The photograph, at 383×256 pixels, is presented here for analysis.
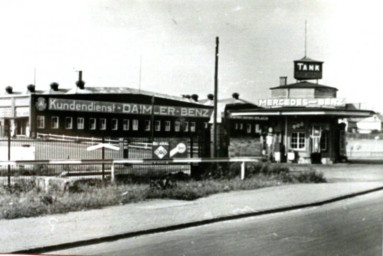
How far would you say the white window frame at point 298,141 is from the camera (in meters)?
31.1

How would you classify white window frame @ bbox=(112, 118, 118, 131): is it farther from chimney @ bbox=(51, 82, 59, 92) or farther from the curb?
the curb

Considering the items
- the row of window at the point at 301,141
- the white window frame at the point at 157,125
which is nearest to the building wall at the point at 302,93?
the row of window at the point at 301,141

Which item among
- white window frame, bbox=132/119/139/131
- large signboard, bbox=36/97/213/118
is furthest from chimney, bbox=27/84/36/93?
white window frame, bbox=132/119/139/131

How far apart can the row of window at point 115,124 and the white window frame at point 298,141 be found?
2233cm

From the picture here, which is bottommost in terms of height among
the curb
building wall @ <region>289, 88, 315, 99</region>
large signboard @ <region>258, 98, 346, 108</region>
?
the curb

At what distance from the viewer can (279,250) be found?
779cm

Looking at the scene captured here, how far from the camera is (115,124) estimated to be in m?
51.0

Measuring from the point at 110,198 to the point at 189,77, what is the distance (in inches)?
130

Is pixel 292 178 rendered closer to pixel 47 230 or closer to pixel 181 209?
pixel 181 209

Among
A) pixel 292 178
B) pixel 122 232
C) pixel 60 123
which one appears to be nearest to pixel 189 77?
pixel 122 232

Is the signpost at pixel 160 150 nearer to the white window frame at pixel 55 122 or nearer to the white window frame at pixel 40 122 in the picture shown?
the white window frame at pixel 40 122

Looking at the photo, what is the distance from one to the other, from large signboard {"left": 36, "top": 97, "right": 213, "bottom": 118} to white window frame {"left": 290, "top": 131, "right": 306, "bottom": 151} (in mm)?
22786

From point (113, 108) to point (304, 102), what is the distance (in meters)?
22.5

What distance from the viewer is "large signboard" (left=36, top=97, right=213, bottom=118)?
45812mm
